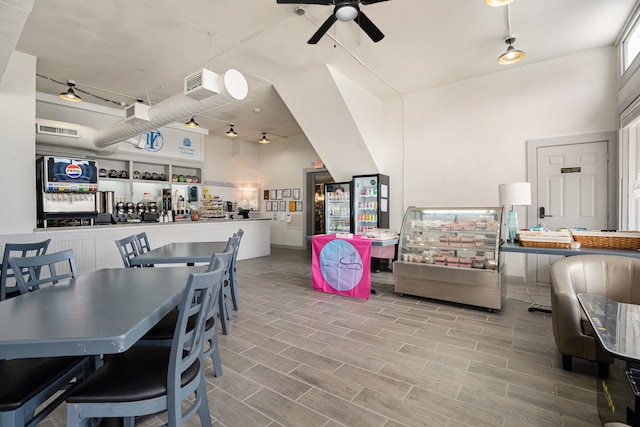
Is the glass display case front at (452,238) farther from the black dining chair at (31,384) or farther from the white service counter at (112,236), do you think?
the white service counter at (112,236)

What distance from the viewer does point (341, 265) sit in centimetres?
451

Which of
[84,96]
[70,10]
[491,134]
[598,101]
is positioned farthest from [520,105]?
[84,96]

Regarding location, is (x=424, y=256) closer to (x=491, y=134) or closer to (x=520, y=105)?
(x=491, y=134)

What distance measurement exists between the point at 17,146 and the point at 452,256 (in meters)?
6.42

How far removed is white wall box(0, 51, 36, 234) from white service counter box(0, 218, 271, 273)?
286 mm

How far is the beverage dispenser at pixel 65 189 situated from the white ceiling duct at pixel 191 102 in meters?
0.79

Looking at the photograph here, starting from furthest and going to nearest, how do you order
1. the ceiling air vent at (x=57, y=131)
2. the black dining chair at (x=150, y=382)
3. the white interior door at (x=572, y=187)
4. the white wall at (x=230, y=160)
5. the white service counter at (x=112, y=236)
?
1. the white wall at (x=230, y=160)
2. the ceiling air vent at (x=57, y=131)
3. the white interior door at (x=572, y=187)
4. the white service counter at (x=112, y=236)
5. the black dining chair at (x=150, y=382)

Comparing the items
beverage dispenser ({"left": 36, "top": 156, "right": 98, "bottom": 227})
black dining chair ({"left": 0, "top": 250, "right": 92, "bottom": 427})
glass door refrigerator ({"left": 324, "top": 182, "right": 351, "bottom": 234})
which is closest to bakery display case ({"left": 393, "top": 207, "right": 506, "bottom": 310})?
glass door refrigerator ({"left": 324, "top": 182, "right": 351, "bottom": 234})

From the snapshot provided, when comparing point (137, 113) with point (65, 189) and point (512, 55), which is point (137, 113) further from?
point (512, 55)

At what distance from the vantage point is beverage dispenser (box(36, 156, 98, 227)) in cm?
520

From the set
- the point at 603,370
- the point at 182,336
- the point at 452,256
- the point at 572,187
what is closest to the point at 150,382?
the point at 182,336

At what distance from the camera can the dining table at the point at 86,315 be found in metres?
1.16

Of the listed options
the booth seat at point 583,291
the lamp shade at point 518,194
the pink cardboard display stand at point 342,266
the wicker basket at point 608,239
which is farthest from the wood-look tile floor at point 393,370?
the lamp shade at point 518,194

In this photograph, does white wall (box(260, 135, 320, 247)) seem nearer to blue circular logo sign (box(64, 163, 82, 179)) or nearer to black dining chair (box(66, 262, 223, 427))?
blue circular logo sign (box(64, 163, 82, 179))
